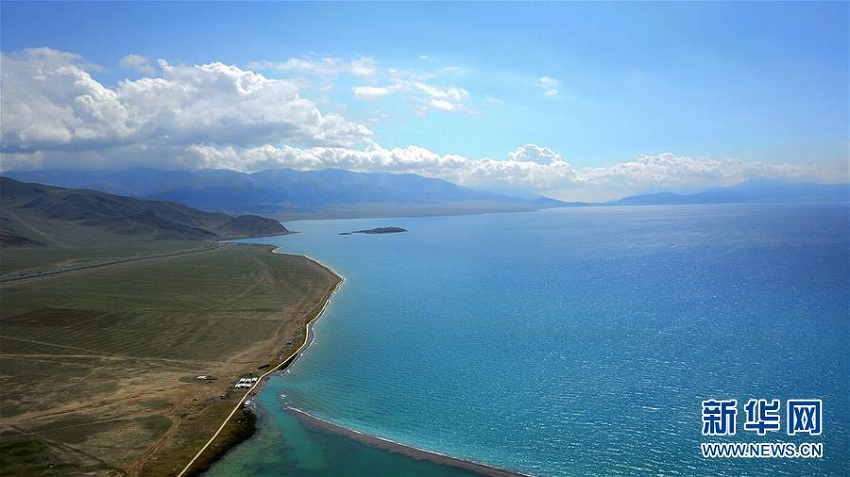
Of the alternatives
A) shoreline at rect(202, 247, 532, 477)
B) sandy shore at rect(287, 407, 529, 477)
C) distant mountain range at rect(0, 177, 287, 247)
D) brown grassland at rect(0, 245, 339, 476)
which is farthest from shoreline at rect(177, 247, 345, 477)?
distant mountain range at rect(0, 177, 287, 247)

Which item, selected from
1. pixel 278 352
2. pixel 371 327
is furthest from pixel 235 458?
pixel 371 327

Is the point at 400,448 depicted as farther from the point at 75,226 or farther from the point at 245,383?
the point at 75,226

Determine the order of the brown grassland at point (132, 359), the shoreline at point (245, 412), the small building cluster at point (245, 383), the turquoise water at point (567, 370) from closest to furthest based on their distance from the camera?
the shoreline at point (245, 412) < the turquoise water at point (567, 370) < the brown grassland at point (132, 359) < the small building cluster at point (245, 383)

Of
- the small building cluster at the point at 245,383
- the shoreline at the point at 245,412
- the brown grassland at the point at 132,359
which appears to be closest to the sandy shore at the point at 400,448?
the shoreline at the point at 245,412

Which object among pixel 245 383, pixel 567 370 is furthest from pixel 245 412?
pixel 567 370

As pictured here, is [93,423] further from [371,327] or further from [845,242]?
[845,242]

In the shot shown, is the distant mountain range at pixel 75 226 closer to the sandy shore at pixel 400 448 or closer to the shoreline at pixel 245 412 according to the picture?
the shoreline at pixel 245 412
